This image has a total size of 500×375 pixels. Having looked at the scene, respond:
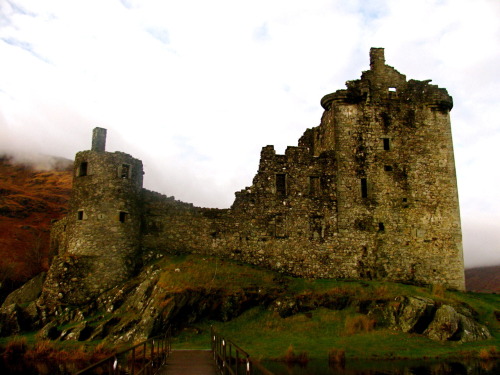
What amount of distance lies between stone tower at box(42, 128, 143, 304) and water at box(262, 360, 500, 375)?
1264cm

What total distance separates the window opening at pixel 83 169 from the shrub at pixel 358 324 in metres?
18.5

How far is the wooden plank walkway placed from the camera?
54.4ft

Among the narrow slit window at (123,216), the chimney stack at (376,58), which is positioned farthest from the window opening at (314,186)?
the narrow slit window at (123,216)

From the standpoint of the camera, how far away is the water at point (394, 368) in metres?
18.4

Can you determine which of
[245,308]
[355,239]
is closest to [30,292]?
[245,308]

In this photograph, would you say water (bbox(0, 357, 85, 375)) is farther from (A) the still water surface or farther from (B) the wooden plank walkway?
(B) the wooden plank walkway

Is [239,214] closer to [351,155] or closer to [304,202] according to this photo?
[304,202]

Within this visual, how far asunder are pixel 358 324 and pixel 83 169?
63.3 ft

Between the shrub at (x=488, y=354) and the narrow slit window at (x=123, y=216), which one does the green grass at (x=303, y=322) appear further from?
the narrow slit window at (x=123, y=216)

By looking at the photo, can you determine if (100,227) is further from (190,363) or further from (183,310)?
(190,363)

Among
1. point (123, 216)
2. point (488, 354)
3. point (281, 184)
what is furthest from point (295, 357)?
point (123, 216)

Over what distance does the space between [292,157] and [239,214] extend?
219 inches

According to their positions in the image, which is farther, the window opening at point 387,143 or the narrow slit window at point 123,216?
the window opening at point 387,143

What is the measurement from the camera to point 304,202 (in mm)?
32750
